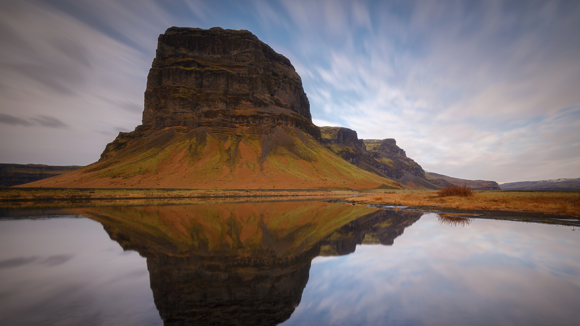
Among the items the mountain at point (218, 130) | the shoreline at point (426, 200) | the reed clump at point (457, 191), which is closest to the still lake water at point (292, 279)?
the shoreline at point (426, 200)

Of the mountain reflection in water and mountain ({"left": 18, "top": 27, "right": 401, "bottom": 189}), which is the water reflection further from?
mountain ({"left": 18, "top": 27, "right": 401, "bottom": 189})

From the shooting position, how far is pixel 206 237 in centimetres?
1188

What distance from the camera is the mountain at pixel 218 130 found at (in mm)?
71125

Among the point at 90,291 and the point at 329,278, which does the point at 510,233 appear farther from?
the point at 90,291

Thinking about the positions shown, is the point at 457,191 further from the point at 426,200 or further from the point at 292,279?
the point at 292,279

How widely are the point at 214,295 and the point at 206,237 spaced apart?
6881 millimetres

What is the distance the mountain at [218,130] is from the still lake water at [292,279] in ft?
186

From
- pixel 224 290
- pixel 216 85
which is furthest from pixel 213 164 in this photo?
pixel 224 290

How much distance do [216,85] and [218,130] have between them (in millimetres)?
23741

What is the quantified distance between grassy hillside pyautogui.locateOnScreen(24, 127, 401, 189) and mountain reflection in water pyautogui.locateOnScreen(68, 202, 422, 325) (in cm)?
5350

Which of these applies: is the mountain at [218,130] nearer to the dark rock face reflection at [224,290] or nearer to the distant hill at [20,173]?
the dark rock face reflection at [224,290]

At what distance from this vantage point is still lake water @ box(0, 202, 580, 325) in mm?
4625

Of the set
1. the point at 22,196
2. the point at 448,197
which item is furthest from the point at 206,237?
the point at 22,196

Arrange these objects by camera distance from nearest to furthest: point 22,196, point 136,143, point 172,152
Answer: point 22,196
point 172,152
point 136,143
